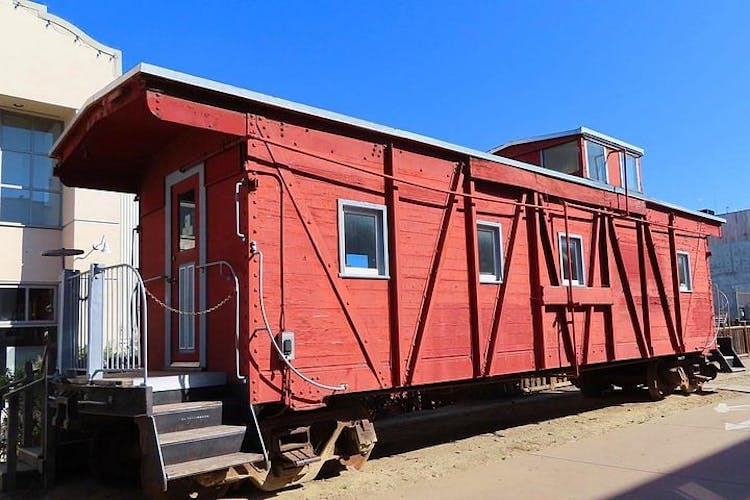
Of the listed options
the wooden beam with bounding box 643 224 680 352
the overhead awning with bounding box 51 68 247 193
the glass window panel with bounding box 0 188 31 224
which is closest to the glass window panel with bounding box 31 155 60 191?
the glass window panel with bounding box 0 188 31 224

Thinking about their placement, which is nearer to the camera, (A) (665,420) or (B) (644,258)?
(A) (665,420)

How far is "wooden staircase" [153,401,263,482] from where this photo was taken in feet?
17.0

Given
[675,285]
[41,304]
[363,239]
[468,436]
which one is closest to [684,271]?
[675,285]

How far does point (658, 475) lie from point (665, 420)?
12.9ft

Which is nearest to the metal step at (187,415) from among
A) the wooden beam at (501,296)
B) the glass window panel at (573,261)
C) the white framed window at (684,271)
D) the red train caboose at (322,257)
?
the red train caboose at (322,257)

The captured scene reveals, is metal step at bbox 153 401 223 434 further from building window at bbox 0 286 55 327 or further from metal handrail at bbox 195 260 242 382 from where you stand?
building window at bbox 0 286 55 327

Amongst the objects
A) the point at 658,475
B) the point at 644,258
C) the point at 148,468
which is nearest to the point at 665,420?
the point at 644,258

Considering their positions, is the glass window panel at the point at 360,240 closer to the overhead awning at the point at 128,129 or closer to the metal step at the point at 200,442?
the overhead awning at the point at 128,129

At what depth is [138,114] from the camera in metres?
6.41

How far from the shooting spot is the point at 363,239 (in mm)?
7410

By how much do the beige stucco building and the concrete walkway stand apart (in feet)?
30.1

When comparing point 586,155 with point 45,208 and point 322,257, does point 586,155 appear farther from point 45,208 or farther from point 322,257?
point 45,208

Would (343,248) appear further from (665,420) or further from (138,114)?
(665,420)

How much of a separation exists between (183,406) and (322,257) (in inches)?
80.0
